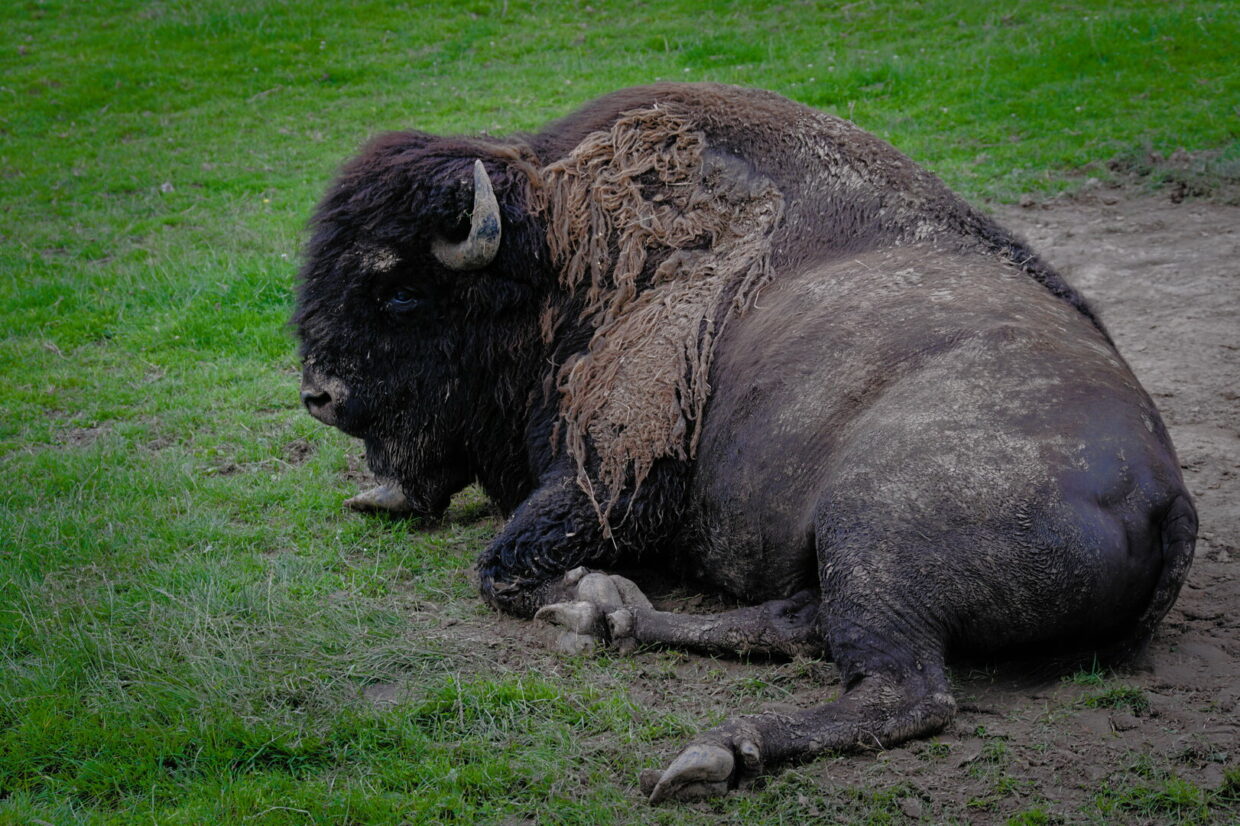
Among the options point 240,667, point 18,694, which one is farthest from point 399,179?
point 18,694

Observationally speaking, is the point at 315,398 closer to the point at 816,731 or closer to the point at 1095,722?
the point at 816,731

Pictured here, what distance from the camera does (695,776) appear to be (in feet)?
10.5

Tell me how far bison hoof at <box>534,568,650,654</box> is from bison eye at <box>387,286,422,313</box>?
1328mm

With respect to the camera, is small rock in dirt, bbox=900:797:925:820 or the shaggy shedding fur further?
the shaggy shedding fur

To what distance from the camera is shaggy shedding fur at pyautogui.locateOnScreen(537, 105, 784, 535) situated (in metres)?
4.52

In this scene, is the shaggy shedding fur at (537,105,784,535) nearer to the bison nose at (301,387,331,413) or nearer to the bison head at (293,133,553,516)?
the bison head at (293,133,553,516)

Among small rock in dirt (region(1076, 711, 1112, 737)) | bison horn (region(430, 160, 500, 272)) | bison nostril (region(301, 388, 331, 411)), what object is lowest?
small rock in dirt (region(1076, 711, 1112, 737))

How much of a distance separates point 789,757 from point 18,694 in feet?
8.70

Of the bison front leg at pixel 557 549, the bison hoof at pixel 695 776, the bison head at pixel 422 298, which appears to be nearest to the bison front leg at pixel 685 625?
the bison front leg at pixel 557 549

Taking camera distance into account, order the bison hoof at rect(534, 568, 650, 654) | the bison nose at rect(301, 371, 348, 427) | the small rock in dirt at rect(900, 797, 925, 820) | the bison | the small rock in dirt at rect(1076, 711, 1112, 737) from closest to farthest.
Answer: the small rock in dirt at rect(900, 797, 925, 820) < the small rock in dirt at rect(1076, 711, 1112, 737) < the bison < the bison hoof at rect(534, 568, 650, 654) < the bison nose at rect(301, 371, 348, 427)

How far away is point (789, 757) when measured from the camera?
132 inches

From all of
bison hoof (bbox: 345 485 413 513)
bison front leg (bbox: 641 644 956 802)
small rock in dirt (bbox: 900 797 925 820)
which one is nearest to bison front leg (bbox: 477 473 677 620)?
bison hoof (bbox: 345 485 413 513)

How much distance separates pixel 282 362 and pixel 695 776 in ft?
16.8

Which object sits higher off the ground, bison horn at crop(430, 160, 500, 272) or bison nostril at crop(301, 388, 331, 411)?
bison horn at crop(430, 160, 500, 272)
